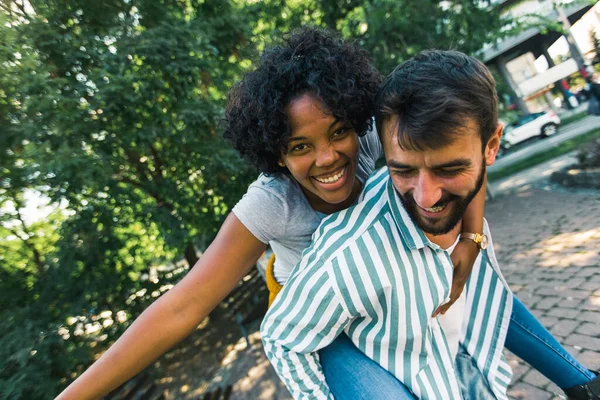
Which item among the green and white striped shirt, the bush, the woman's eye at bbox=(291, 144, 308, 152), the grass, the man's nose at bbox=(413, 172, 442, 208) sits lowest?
the grass

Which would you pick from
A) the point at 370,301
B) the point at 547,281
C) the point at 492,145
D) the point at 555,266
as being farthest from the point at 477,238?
the point at 555,266

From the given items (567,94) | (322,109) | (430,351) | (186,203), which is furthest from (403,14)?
(567,94)

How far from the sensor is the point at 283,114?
5.37 ft

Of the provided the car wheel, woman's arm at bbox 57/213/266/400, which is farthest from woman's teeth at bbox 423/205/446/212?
the car wheel

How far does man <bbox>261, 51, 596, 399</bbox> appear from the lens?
57.2 inches

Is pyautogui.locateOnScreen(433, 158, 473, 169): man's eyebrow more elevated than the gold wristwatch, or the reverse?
pyautogui.locateOnScreen(433, 158, 473, 169): man's eyebrow

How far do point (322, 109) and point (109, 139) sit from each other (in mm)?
3815

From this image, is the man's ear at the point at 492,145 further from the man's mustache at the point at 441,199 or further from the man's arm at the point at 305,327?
the man's arm at the point at 305,327

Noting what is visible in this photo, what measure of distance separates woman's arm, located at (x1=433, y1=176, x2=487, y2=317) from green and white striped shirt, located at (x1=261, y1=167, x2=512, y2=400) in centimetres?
19

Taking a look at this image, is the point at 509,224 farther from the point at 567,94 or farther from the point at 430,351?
the point at 567,94

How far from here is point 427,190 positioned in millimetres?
1544

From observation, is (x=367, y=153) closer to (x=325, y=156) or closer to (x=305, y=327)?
(x=325, y=156)

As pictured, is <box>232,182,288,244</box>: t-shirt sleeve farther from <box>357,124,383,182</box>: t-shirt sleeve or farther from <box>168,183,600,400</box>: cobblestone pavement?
<box>168,183,600,400</box>: cobblestone pavement

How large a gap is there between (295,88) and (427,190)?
67 centimetres
